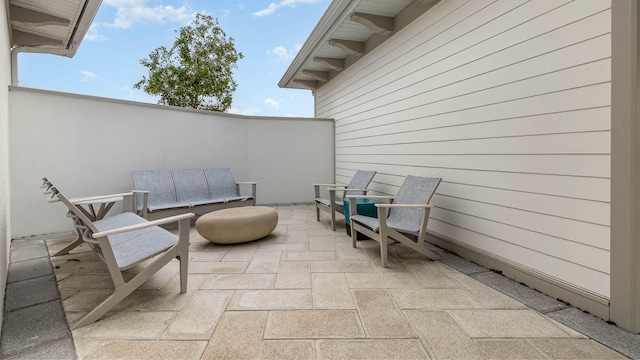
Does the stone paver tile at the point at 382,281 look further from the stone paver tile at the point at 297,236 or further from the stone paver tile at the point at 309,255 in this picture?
the stone paver tile at the point at 297,236

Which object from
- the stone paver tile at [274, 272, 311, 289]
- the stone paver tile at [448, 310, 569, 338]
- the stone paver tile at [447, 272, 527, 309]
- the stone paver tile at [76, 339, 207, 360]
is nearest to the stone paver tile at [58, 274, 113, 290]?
the stone paver tile at [76, 339, 207, 360]

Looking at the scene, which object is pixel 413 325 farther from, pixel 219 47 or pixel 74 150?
pixel 219 47

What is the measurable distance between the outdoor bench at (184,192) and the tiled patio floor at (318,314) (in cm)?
128

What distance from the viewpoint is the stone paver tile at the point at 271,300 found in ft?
7.02

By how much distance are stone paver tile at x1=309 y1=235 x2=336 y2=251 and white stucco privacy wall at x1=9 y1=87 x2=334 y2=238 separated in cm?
310

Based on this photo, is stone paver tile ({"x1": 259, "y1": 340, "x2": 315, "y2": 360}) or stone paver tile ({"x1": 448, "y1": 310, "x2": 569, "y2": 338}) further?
stone paver tile ({"x1": 448, "y1": 310, "x2": 569, "y2": 338})

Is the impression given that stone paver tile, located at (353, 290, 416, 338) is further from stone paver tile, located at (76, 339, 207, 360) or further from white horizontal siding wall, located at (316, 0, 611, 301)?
white horizontal siding wall, located at (316, 0, 611, 301)

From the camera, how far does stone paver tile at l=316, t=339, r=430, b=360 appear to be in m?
1.57

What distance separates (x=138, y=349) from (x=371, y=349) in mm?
1328

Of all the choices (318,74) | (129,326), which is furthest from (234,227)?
(318,74)

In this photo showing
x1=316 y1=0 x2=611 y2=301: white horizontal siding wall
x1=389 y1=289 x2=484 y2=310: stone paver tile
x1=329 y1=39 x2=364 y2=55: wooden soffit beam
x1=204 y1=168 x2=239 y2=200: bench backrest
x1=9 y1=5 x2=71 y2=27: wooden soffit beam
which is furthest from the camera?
x1=204 y1=168 x2=239 y2=200: bench backrest

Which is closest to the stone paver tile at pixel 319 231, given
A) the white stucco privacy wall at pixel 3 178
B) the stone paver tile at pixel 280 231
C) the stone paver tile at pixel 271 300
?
the stone paver tile at pixel 280 231

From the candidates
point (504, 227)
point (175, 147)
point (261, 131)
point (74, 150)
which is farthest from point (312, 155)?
point (504, 227)

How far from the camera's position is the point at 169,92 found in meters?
9.38
